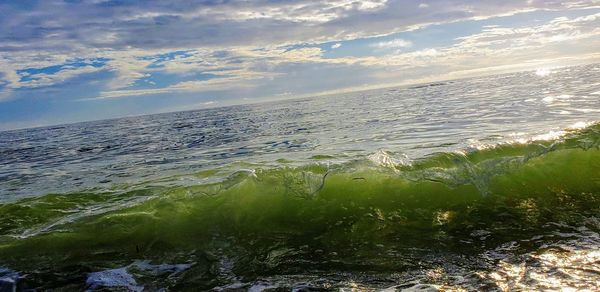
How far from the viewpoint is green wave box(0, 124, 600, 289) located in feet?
15.4

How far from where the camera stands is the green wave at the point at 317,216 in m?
4.68

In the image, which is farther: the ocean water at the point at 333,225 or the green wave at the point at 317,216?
the green wave at the point at 317,216

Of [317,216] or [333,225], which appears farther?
[317,216]

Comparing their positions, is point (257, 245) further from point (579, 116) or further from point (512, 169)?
point (579, 116)

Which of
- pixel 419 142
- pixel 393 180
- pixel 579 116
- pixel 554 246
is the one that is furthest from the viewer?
pixel 579 116

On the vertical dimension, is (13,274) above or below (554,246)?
above

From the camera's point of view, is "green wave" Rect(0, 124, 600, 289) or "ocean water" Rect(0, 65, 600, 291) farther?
"green wave" Rect(0, 124, 600, 289)

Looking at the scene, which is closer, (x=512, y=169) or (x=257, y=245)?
(x=257, y=245)

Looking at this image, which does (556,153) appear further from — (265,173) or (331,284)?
(331,284)

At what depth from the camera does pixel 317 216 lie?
634cm

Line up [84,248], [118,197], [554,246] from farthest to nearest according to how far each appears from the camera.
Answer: [118,197] < [84,248] < [554,246]

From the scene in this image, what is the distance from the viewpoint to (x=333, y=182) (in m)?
7.51

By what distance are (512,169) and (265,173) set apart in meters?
4.69

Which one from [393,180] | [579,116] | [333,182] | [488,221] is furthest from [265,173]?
[579,116]
